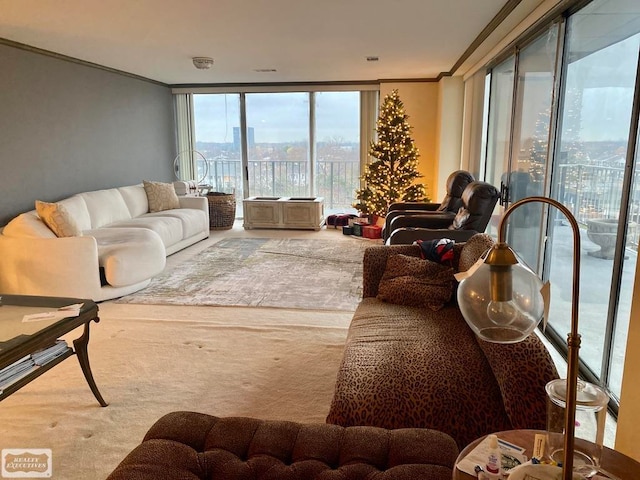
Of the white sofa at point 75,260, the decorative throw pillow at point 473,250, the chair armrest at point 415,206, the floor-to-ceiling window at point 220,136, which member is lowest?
the white sofa at point 75,260

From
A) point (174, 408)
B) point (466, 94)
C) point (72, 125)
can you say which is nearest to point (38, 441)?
point (174, 408)

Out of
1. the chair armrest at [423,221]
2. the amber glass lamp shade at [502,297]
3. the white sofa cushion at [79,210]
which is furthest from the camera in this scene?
the white sofa cushion at [79,210]

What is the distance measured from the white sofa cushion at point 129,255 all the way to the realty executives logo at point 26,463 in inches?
82.2

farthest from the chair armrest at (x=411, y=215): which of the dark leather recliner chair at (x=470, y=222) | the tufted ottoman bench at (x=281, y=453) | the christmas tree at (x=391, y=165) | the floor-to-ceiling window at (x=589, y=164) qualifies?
the tufted ottoman bench at (x=281, y=453)

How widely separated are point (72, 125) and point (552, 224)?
510 centimetres

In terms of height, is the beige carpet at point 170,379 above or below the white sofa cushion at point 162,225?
below

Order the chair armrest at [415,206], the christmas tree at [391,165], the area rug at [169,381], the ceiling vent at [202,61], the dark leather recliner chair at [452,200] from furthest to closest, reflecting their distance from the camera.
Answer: the christmas tree at [391,165], the chair armrest at [415,206], the ceiling vent at [202,61], the dark leather recliner chair at [452,200], the area rug at [169,381]

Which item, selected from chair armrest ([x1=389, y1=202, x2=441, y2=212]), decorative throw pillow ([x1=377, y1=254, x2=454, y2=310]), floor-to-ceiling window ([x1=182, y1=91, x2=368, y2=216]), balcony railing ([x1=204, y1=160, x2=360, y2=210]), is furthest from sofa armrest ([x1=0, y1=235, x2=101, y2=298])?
floor-to-ceiling window ([x1=182, y1=91, x2=368, y2=216])

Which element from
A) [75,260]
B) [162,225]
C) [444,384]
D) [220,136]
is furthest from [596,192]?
[220,136]

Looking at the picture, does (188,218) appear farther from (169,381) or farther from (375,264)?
(375,264)

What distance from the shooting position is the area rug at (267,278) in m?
4.06

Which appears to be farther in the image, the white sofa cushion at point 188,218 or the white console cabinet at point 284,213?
the white console cabinet at point 284,213

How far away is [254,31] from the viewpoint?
14.1ft

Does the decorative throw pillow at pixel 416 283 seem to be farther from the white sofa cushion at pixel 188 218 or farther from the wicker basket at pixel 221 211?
the wicker basket at pixel 221 211
